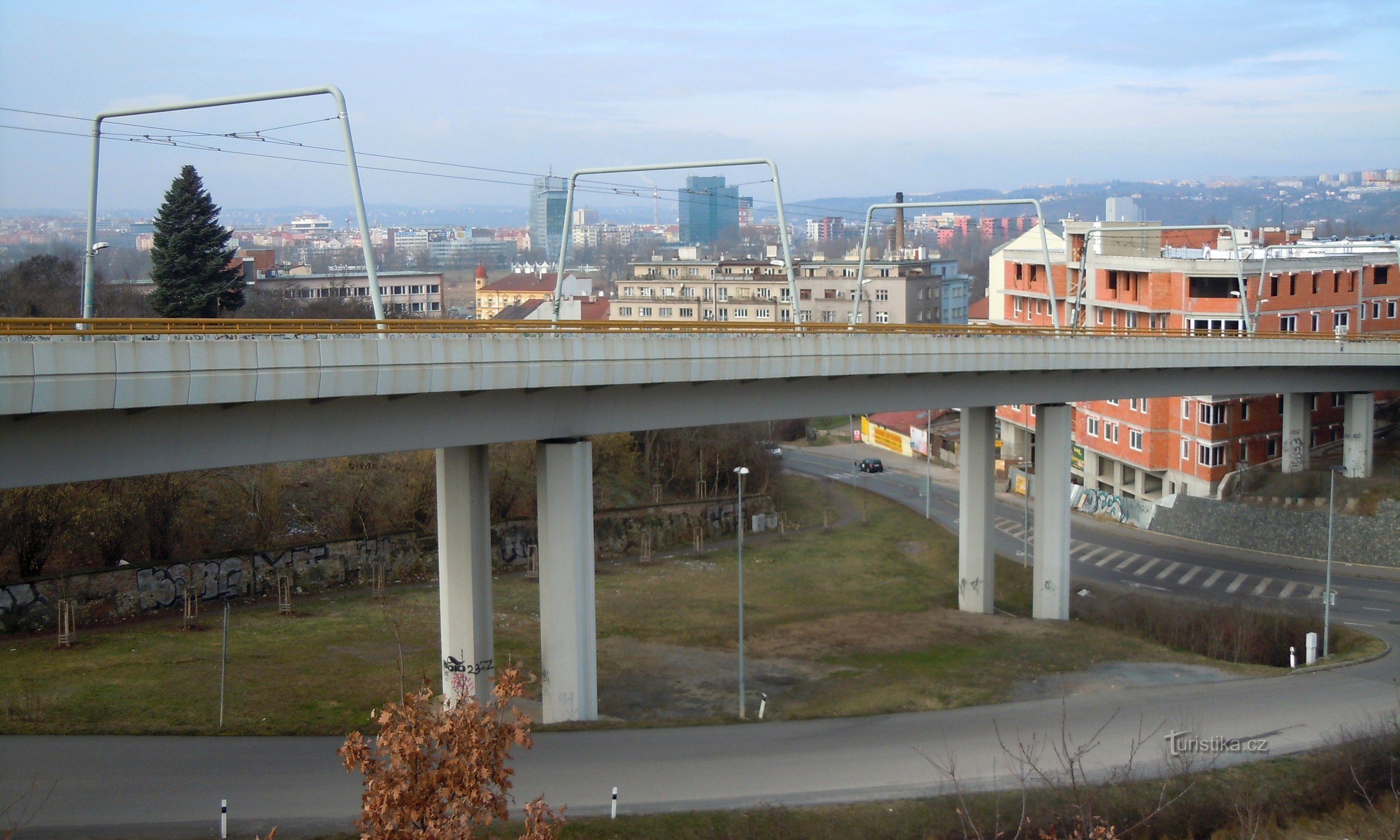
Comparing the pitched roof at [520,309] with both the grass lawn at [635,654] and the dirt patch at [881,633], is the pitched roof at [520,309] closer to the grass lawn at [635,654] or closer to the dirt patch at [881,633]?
the grass lawn at [635,654]

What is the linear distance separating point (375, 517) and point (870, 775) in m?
26.6

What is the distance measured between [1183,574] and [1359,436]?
1135 centimetres

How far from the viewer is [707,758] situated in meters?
21.3

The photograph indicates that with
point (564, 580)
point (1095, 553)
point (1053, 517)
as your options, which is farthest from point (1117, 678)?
point (1095, 553)

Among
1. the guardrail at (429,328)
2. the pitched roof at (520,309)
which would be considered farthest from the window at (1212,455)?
the pitched roof at (520,309)

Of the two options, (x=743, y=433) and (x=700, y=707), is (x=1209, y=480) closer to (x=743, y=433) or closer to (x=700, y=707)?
(x=743, y=433)

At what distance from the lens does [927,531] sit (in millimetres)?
50125

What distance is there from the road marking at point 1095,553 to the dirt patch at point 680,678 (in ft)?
67.4

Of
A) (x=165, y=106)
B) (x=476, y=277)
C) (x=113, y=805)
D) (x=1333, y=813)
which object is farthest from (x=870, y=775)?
(x=476, y=277)

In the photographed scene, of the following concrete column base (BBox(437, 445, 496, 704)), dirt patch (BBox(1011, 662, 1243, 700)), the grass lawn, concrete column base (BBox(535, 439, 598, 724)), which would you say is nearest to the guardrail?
concrete column base (BBox(535, 439, 598, 724))

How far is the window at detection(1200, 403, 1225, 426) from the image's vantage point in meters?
49.1

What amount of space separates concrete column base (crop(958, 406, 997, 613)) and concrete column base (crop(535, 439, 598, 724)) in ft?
51.6

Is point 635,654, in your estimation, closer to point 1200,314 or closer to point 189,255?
point 189,255

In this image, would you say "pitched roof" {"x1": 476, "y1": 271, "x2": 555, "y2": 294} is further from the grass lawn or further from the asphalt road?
the asphalt road
